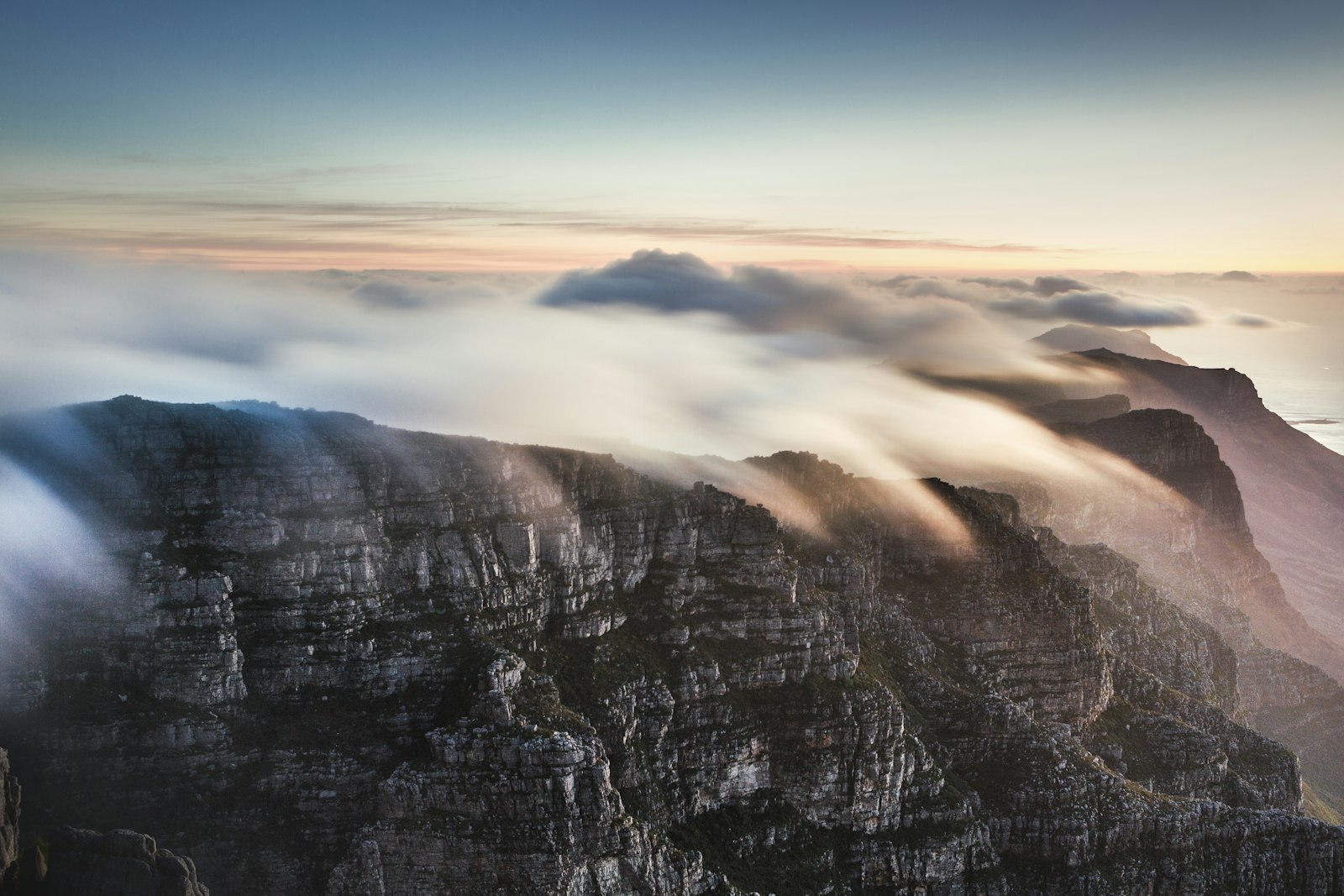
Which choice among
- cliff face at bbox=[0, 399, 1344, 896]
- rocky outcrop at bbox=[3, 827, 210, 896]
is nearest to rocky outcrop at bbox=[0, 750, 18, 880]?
rocky outcrop at bbox=[3, 827, 210, 896]

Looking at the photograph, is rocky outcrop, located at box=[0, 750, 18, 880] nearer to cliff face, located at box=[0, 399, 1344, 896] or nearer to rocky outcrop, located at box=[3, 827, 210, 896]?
rocky outcrop, located at box=[3, 827, 210, 896]

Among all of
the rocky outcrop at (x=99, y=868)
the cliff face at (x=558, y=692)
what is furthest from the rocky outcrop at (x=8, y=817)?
the cliff face at (x=558, y=692)

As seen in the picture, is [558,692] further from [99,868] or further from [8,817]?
[8,817]

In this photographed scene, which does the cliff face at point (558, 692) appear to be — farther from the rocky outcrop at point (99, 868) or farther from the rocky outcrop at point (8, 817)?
the rocky outcrop at point (8, 817)

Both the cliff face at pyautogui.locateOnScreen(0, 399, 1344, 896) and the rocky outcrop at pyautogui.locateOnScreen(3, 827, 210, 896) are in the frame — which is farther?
the cliff face at pyautogui.locateOnScreen(0, 399, 1344, 896)

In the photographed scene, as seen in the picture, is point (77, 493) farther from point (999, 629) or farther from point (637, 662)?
point (999, 629)

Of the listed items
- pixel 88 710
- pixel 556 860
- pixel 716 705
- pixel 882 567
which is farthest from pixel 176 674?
pixel 882 567

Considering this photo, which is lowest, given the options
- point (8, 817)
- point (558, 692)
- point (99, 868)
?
point (99, 868)

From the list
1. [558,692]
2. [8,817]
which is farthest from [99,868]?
[558,692]
